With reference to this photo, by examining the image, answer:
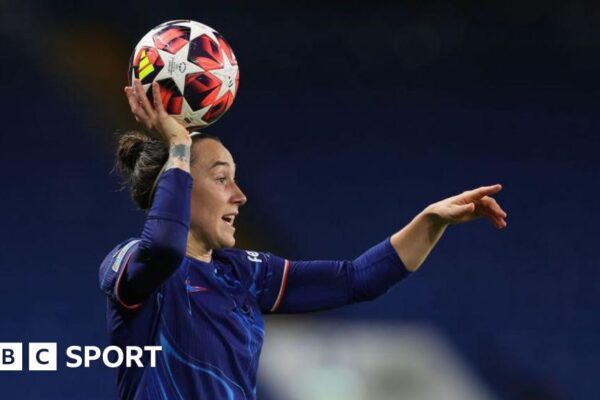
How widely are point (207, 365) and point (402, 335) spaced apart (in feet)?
8.19

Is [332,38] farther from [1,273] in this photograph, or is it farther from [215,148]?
[215,148]

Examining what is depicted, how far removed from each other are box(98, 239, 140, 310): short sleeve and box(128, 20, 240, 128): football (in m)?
0.37

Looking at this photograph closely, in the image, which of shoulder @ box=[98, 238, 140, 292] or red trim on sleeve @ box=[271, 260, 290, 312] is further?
red trim on sleeve @ box=[271, 260, 290, 312]

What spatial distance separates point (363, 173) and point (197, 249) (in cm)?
250

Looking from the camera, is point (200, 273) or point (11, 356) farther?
point (11, 356)

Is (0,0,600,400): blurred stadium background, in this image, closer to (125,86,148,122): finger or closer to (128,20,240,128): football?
(128,20,240,128): football

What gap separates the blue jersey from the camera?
1984 millimetres

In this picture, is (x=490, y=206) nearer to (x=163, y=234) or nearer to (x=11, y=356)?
(x=163, y=234)

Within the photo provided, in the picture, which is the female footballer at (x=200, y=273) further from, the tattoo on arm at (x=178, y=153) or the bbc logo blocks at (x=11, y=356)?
the bbc logo blocks at (x=11, y=356)

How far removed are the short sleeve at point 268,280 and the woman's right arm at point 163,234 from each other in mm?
390

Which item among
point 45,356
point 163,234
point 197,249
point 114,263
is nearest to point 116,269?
point 114,263

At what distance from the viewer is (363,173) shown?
15.5ft

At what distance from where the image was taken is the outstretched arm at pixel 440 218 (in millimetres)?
2359

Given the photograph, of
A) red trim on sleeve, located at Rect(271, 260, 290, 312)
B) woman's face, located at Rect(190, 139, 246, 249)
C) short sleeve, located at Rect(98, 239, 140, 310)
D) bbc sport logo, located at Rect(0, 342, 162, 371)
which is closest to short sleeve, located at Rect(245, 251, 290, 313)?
red trim on sleeve, located at Rect(271, 260, 290, 312)
